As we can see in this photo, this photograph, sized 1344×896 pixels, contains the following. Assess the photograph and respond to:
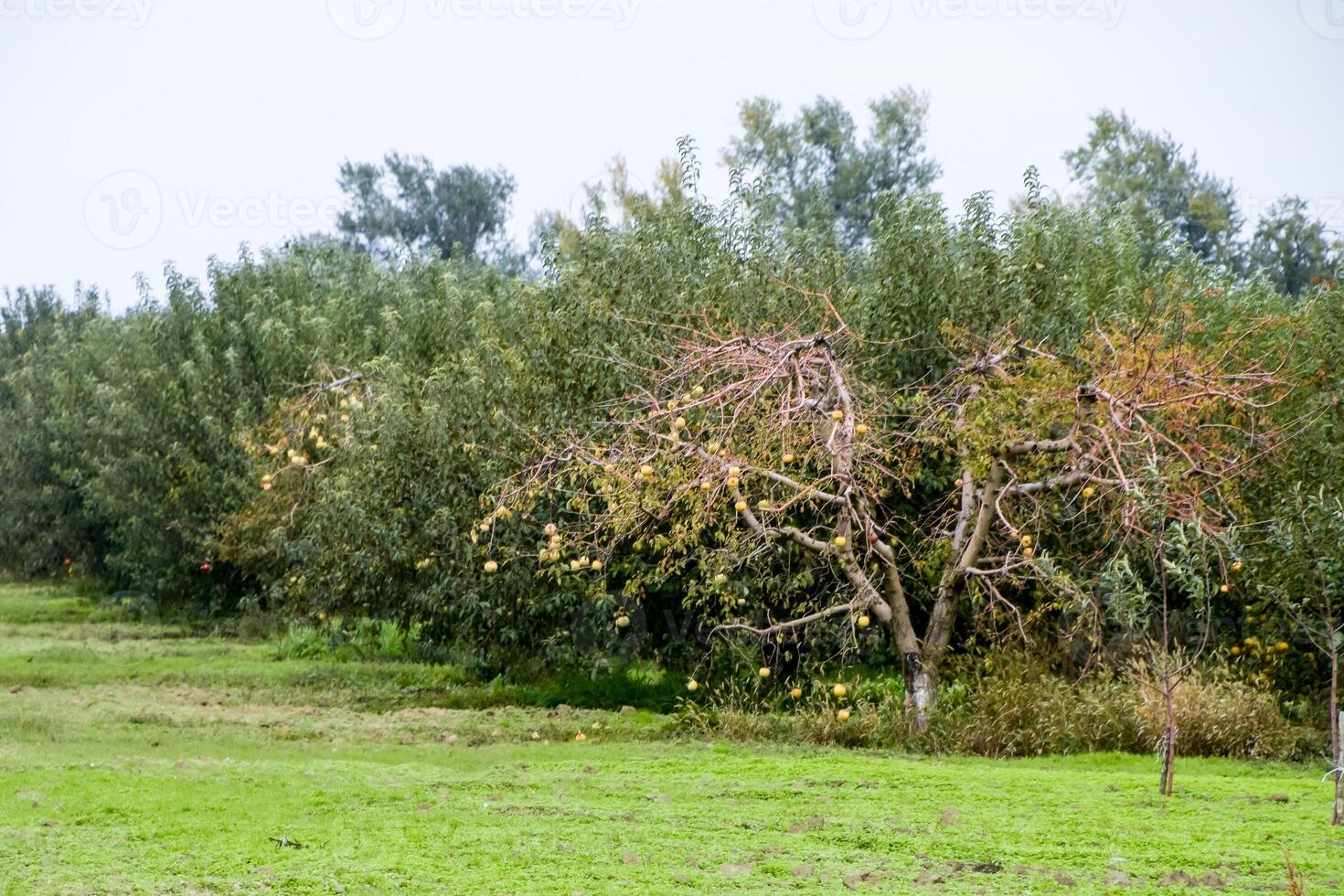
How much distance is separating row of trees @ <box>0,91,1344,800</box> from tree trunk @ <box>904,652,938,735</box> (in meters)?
0.03

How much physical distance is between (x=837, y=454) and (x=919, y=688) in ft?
7.35

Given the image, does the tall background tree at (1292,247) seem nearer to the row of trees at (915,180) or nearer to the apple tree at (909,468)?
the row of trees at (915,180)

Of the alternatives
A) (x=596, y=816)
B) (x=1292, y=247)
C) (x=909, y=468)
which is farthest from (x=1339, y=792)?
(x=1292, y=247)

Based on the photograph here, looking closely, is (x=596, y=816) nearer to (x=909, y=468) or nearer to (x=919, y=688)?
(x=919, y=688)

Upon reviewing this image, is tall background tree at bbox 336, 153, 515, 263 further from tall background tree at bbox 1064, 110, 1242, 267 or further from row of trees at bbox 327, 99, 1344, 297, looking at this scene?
tall background tree at bbox 1064, 110, 1242, 267

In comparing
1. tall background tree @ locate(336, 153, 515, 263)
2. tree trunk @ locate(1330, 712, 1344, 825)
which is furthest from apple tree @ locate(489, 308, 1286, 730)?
tall background tree @ locate(336, 153, 515, 263)

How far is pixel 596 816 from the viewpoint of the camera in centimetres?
888

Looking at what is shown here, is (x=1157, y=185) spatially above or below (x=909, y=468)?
above

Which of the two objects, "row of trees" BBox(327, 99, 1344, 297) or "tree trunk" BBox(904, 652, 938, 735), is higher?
"row of trees" BBox(327, 99, 1344, 297)

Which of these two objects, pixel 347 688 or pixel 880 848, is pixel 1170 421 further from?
pixel 347 688

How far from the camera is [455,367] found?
1625 cm

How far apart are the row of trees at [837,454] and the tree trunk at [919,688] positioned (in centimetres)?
3

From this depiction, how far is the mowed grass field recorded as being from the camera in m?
7.25

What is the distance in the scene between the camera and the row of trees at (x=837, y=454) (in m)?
12.4
